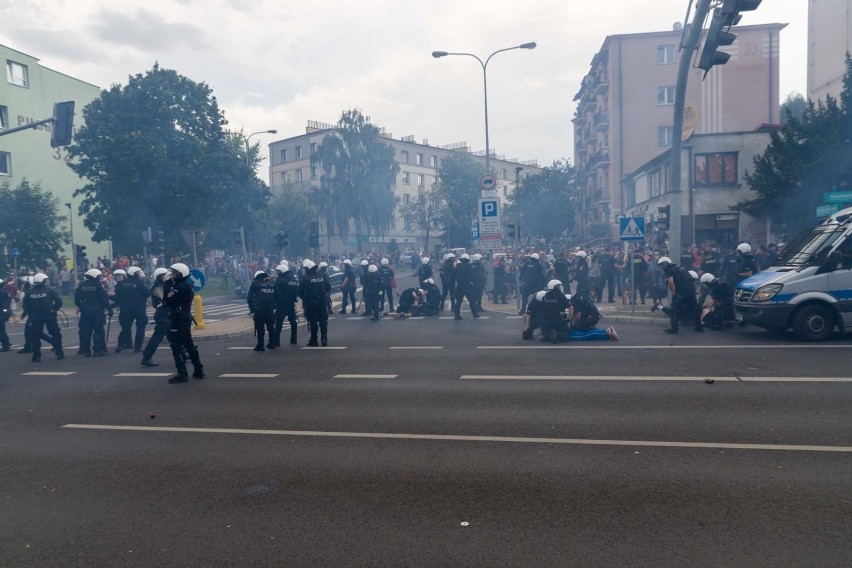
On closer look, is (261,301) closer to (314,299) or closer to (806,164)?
(314,299)

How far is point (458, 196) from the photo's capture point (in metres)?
66.3

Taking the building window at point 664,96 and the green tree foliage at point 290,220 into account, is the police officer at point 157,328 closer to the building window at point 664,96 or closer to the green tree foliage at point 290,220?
the building window at point 664,96

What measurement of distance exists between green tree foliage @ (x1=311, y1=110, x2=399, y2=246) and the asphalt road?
5768 cm

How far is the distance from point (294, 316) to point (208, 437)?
7.68 meters

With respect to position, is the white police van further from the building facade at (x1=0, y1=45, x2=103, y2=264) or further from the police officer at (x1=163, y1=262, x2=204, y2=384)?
the building facade at (x1=0, y1=45, x2=103, y2=264)

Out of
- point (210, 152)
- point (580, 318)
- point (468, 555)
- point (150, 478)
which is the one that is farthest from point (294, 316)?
point (210, 152)

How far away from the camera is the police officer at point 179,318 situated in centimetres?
1041

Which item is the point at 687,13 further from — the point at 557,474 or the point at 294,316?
the point at 557,474

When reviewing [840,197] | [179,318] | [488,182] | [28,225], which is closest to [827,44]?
[840,197]

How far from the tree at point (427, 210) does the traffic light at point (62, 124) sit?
51786mm

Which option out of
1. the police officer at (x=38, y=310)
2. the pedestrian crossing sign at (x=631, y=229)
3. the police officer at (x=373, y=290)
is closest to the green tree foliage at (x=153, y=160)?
the police officer at (x=373, y=290)

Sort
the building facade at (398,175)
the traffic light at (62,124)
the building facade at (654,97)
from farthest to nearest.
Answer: the building facade at (398,175)
the building facade at (654,97)
the traffic light at (62,124)

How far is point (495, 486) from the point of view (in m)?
5.30

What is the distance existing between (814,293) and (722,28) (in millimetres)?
4958
